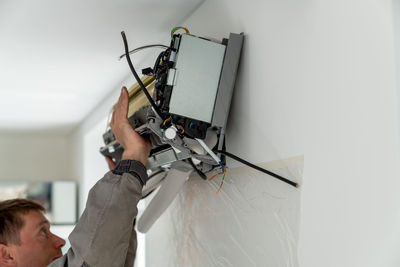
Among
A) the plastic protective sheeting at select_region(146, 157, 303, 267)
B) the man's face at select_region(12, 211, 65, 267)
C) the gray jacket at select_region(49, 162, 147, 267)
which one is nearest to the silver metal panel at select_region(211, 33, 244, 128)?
the plastic protective sheeting at select_region(146, 157, 303, 267)

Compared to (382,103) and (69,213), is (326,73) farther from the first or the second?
(69,213)

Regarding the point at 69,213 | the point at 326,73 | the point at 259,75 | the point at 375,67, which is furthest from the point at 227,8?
the point at 69,213

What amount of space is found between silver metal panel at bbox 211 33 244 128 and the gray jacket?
1.16 feet

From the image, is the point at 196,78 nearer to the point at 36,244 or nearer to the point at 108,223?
the point at 108,223

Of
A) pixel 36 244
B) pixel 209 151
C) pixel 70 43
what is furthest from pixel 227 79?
pixel 70 43

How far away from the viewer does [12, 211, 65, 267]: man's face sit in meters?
1.80

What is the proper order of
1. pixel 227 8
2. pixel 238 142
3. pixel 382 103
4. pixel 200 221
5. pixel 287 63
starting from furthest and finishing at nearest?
pixel 200 221 → pixel 227 8 → pixel 238 142 → pixel 287 63 → pixel 382 103

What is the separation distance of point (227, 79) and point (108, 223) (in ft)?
2.00

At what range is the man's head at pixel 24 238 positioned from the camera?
1.79 m

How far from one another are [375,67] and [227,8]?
2.69 ft

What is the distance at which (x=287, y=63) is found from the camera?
4.72ft

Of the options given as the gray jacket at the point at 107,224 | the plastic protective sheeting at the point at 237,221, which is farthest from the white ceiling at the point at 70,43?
the gray jacket at the point at 107,224

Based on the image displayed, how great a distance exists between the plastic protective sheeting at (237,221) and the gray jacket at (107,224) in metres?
0.37

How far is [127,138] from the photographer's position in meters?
1.67
